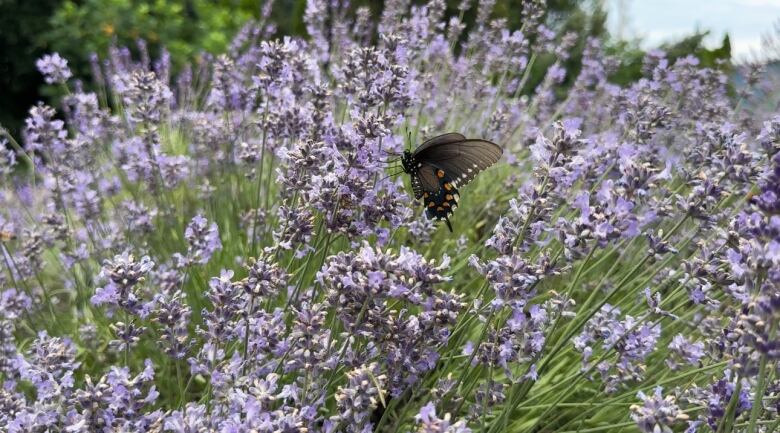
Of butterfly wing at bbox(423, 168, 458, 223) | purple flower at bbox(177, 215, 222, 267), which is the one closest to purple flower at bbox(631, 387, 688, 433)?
butterfly wing at bbox(423, 168, 458, 223)

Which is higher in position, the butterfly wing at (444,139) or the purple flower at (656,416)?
the butterfly wing at (444,139)

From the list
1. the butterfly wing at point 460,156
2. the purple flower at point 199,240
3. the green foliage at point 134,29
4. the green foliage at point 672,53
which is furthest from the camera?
the green foliage at point 672,53

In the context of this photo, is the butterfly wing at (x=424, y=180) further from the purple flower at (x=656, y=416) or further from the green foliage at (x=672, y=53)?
the green foliage at (x=672, y=53)

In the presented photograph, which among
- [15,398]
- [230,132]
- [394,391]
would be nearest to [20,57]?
[230,132]

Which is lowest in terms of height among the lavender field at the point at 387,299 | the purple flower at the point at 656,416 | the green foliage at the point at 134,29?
the purple flower at the point at 656,416

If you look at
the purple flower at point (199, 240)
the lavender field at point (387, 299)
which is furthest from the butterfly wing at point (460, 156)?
A: the purple flower at point (199, 240)

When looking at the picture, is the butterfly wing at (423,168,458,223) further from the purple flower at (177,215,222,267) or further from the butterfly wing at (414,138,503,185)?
the purple flower at (177,215,222,267)

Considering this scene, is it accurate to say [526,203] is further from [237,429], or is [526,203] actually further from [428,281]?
[237,429]

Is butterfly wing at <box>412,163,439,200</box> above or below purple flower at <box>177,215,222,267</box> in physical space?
above
